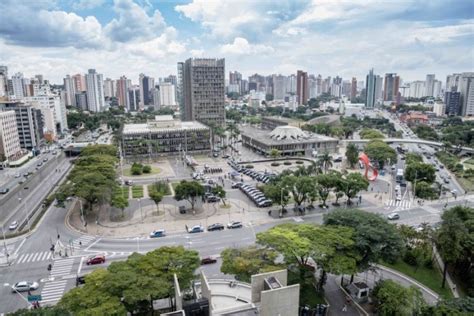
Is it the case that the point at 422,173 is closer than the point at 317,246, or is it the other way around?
the point at 317,246

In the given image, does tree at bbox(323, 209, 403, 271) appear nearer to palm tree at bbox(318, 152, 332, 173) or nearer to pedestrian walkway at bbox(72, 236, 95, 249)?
pedestrian walkway at bbox(72, 236, 95, 249)

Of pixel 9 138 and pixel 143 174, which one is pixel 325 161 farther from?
pixel 9 138

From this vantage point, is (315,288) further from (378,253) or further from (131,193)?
(131,193)

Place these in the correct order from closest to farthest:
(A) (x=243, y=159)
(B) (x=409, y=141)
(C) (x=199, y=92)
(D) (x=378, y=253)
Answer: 1. (D) (x=378, y=253)
2. (A) (x=243, y=159)
3. (B) (x=409, y=141)
4. (C) (x=199, y=92)

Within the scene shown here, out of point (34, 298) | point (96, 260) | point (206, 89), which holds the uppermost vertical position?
point (206, 89)

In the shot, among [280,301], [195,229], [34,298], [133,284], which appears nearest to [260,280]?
[280,301]

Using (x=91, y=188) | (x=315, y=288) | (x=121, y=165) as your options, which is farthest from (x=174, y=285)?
(x=121, y=165)

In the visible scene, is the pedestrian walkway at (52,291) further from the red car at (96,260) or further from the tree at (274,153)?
the tree at (274,153)
